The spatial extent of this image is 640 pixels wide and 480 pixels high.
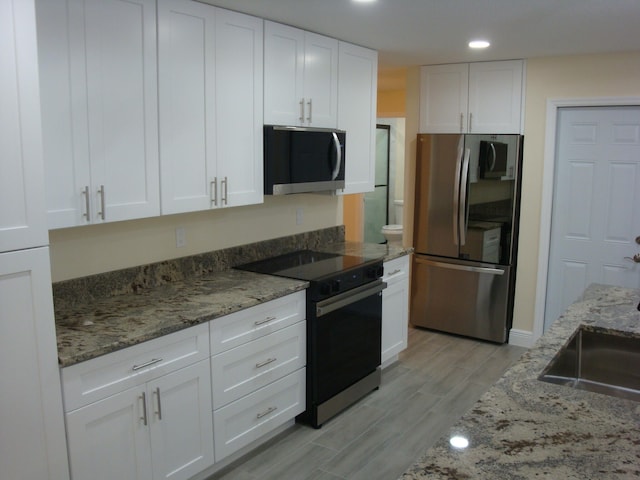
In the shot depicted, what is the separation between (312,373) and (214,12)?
1.99m

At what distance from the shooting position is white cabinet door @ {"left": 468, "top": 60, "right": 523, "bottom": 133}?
459 cm

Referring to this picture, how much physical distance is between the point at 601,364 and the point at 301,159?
1.96 meters

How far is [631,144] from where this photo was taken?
14.0 ft

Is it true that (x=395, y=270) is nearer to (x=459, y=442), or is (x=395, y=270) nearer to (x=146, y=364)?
(x=146, y=364)

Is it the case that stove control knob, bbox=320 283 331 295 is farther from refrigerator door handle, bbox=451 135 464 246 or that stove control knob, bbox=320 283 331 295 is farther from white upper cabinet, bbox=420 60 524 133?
white upper cabinet, bbox=420 60 524 133

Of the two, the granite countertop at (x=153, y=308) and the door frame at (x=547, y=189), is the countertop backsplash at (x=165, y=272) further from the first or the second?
the door frame at (x=547, y=189)

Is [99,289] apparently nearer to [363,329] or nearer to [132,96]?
[132,96]

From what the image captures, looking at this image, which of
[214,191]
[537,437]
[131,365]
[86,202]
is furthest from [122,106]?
[537,437]

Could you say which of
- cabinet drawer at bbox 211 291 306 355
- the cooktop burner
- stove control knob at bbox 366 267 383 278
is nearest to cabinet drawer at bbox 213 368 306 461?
cabinet drawer at bbox 211 291 306 355

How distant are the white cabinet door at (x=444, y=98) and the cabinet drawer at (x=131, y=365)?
A: 3067 millimetres

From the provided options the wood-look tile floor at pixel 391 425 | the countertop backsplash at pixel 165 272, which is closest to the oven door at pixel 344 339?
the wood-look tile floor at pixel 391 425

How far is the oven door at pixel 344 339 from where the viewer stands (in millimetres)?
3293

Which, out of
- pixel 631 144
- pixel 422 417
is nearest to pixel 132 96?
pixel 422 417

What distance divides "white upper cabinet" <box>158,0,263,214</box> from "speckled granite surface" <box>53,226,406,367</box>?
0.42 meters
